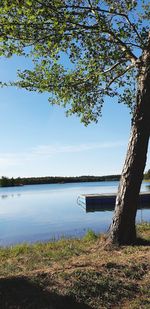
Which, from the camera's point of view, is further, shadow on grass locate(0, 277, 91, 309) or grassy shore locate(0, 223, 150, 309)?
grassy shore locate(0, 223, 150, 309)

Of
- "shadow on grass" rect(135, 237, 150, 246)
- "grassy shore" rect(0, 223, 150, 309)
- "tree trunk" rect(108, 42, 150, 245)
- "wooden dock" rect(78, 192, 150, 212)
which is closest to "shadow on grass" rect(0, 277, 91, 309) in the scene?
"grassy shore" rect(0, 223, 150, 309)

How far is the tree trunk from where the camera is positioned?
11.1 metres

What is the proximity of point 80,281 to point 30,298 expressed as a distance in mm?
1134

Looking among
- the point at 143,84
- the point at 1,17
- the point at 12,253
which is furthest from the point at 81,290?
the point at 1,17

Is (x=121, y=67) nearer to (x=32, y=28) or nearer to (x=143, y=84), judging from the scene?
(x=143, y=84)

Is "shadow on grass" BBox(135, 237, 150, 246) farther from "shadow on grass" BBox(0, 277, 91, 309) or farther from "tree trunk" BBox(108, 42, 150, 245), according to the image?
"shadow on grass" BBox(0, 277, 91, 309)

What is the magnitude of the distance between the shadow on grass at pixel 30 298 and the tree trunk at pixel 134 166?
4.33 metres

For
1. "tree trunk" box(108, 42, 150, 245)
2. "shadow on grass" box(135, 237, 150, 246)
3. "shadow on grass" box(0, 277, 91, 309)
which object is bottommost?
"shadow on grass" box(0, 277, 91, 309)

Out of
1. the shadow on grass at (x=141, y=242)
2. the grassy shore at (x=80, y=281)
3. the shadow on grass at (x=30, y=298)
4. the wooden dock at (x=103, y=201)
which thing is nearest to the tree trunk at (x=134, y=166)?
the shadow on grass at (x=141, y=242)

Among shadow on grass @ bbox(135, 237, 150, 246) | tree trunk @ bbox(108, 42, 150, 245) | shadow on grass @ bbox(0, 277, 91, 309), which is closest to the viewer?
shadow on grass @ bbox(0, 277, 91, 309)

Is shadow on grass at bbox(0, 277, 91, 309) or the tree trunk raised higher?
the tree trunk

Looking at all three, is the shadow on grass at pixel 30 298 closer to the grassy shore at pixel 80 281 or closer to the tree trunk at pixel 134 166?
the grassy shore at pixel 80 281

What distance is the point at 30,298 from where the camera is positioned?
22.0 feet

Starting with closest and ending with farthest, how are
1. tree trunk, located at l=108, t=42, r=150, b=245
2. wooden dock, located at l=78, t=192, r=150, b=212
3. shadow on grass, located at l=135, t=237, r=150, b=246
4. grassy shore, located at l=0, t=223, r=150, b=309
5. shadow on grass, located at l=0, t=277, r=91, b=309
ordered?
shadow on grass, located at l=0, t=277, r=91, b=309 → grassy shore, located at l=0, t=223, r=150, b=309 → tree trunk, located at l=108, t=42, r=150, b=245 → shadow on grass, located at l=135, t=237, r=150, b=246 → wooden dock, located at l=78, t=192, r=150, b=212
